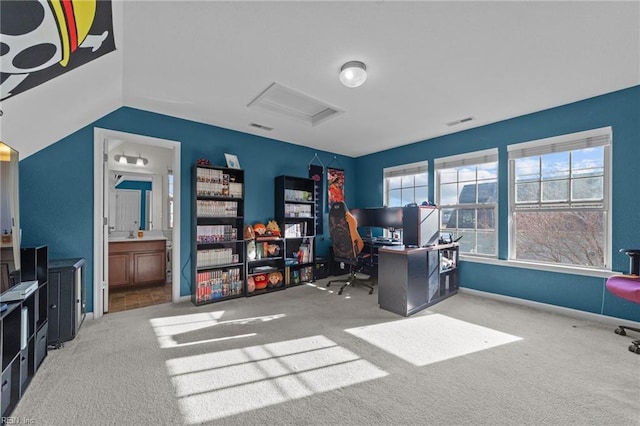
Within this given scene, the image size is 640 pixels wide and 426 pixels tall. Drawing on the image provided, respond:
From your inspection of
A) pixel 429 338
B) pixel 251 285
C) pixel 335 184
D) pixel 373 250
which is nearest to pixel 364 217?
pixel 373 250

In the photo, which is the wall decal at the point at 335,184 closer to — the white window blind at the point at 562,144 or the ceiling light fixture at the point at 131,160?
the white window blind at the point at 562,144

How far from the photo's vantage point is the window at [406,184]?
Result: 15.6ft

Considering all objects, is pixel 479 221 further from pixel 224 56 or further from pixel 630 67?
pixel 224 56

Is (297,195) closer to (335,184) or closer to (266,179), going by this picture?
(266,179)

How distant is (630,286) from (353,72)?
305 cm

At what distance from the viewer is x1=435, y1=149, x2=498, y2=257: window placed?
12.9 ft

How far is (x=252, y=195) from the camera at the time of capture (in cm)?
431

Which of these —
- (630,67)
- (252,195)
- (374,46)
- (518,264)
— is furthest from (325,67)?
(518,264)

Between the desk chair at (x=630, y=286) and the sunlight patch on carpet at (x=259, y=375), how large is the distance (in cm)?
223

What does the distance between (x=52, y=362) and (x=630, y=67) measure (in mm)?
5491

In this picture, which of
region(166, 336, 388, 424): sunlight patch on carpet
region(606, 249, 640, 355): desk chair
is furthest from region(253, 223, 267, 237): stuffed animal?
region(606, 249, 640, 355): desk chair

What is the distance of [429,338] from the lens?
8.33 feet

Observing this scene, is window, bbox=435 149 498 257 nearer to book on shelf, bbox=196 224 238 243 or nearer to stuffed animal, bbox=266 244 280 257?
stuffed animal, bbox=266 244 280 257

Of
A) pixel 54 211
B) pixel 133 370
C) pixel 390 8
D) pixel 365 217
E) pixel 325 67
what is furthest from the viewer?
pixel 365 217
